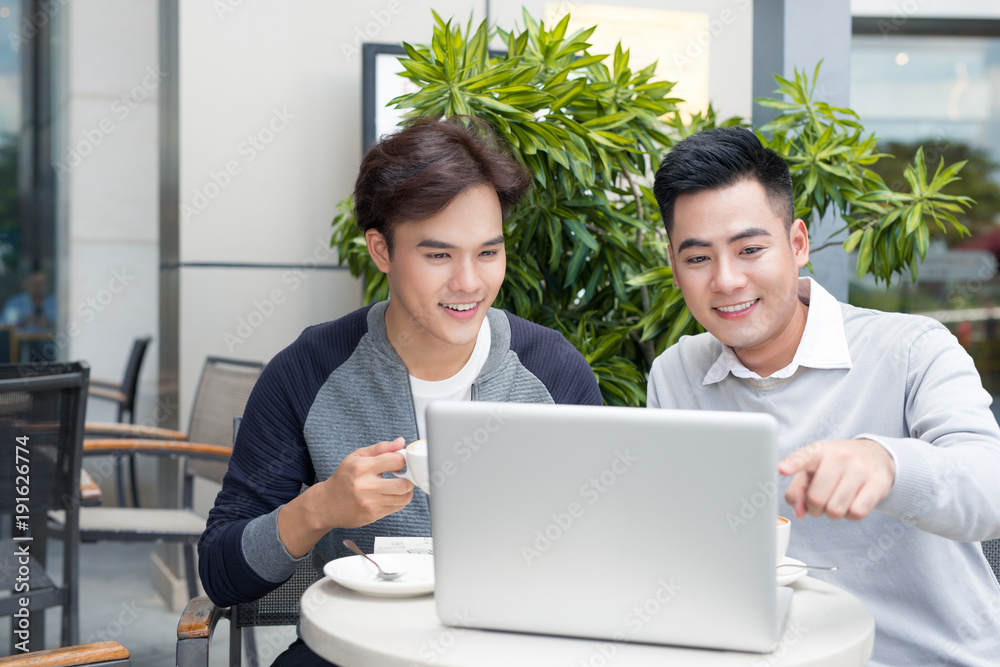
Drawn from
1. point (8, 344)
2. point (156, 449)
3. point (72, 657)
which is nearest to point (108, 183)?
point (8, 344)

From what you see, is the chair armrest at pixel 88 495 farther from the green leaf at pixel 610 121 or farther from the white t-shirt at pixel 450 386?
the green leaf at pixel 610 121

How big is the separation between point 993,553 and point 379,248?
116cm

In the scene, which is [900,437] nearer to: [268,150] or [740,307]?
[740,307]

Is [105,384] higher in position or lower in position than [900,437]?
lower

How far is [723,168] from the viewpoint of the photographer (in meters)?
1.48

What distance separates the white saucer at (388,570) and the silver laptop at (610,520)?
6.2 inches

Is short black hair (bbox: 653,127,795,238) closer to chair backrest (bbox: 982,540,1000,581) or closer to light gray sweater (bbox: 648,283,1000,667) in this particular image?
light gray sweater (bbox: 648,283,1000,667)

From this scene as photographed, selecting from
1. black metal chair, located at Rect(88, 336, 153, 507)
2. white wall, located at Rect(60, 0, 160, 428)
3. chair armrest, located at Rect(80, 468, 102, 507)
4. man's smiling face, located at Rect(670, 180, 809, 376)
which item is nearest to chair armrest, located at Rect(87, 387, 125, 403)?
black metal chair, located at Rect(88, 336, 153, 507)

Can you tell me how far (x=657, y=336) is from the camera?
2.44 metres

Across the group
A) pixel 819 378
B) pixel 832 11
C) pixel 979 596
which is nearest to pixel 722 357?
pixel 819 378

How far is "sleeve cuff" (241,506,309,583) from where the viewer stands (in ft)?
4.25

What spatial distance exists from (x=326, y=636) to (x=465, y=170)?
0.83m

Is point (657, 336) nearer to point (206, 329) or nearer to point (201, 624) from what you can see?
point (201, 624)

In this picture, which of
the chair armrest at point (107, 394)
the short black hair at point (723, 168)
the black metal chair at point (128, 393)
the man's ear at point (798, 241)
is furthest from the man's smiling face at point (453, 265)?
the chair armrest at point (107, 394)
